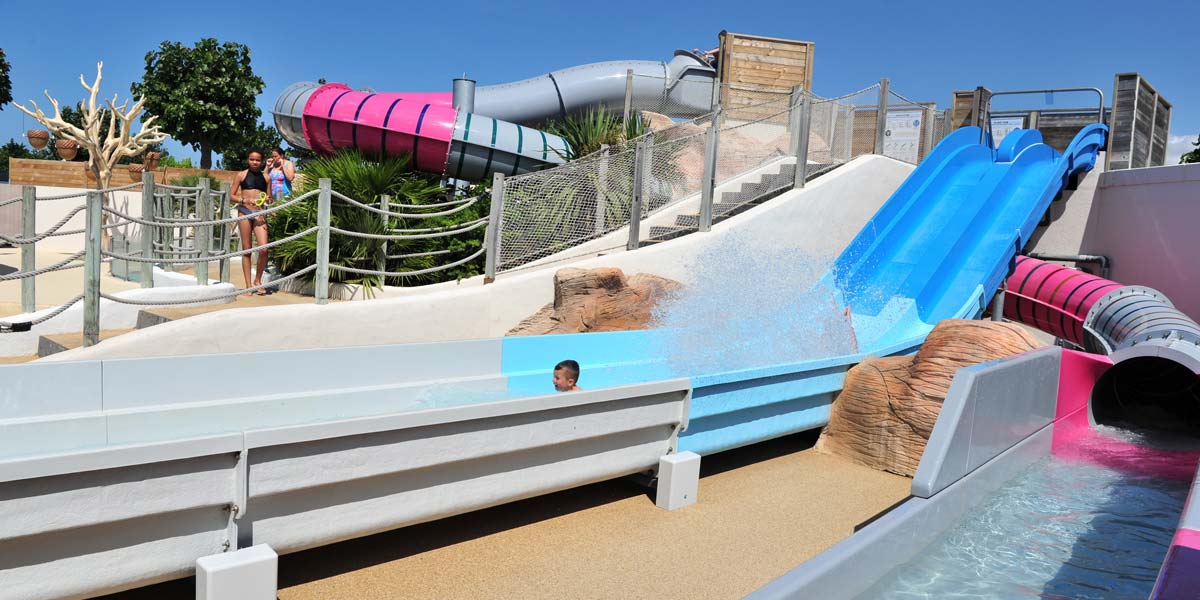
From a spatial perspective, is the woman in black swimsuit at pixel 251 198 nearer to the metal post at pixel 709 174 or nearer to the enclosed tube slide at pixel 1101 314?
the metal post at pixel 709 174

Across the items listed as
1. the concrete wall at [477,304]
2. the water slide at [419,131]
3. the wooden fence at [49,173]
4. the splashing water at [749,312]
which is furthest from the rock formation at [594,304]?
the wooden fence at [49,173]

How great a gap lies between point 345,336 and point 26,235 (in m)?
2.51

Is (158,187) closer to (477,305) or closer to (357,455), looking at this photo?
(477,305)

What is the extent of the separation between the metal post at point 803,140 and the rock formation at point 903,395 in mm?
4604

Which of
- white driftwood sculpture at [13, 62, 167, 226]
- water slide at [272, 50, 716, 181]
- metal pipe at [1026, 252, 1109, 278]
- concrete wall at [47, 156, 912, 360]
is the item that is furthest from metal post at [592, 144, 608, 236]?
white driftwood sculpture at [13, 62, 167, 226]

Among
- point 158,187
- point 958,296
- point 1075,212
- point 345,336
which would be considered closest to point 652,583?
point 345,336

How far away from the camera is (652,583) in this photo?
11.1 ft

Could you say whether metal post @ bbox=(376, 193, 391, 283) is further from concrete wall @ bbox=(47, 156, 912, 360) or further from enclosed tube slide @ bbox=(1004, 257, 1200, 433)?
enclosed tube slide @ bbox=(1004, 257, 1200, 433)

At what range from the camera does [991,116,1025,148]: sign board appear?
43.5ft

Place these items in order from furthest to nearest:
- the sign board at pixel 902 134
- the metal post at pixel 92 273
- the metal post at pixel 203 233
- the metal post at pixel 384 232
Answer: the sign board at pixel 902 134 → the metal post at pixel 384 232 → the metal post at pixel 203 233 → the metal post at pixel 92 273

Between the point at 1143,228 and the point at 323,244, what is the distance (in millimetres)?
10327

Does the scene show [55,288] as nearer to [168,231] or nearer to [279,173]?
[168,231]

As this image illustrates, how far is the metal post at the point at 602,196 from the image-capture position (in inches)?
337

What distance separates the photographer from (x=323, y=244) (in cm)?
687
